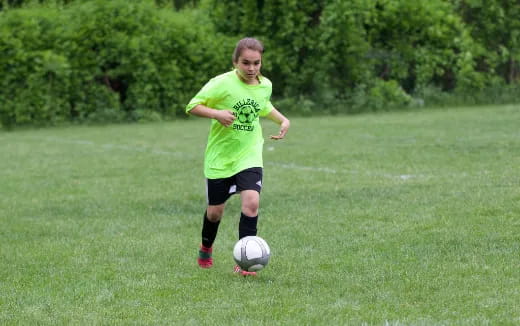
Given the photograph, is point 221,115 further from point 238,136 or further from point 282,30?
point 282,30

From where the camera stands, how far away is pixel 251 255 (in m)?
5.47

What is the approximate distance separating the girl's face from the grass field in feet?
4.48

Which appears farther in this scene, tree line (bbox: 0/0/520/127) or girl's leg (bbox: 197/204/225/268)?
tree line (bbox: 0/0/520/127)

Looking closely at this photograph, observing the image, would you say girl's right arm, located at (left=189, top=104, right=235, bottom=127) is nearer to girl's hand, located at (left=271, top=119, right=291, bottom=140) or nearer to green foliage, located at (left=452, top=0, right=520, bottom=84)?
girl's hand, located at (left=271, top=119, right=291, bottom=140)

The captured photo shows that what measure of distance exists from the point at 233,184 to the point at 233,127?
1.33 ft

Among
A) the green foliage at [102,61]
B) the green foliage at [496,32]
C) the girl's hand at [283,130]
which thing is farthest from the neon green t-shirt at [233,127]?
the green foliage at [496,32]

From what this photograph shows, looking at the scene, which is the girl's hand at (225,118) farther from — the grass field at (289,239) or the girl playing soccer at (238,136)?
the grass field at (289,239)

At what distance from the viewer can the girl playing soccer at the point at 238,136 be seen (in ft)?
18.8

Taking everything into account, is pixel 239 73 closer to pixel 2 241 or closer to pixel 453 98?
pixel 2 241

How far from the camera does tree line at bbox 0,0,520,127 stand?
23062 mm

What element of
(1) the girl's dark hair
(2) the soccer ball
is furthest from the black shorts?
(1) the girl's dark hair

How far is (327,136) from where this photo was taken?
16438 millimetres

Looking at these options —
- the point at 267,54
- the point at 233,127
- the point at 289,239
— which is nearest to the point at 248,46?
the point at 233,127

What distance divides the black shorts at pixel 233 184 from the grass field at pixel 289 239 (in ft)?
1.76
